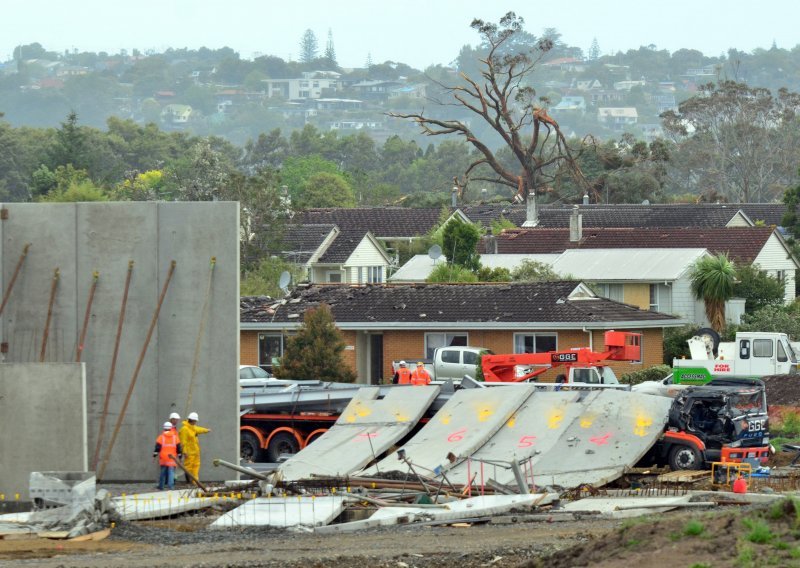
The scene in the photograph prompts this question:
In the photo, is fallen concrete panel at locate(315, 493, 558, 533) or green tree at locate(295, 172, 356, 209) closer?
fallen concrete panel at locate(315, 493, 558, 533)

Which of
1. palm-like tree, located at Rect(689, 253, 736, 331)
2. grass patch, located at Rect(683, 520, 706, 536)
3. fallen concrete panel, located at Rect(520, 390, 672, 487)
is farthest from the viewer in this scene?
palm-like tree, located at Rect(689, 253, 736, 331)

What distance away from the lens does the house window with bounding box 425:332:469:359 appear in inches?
1898

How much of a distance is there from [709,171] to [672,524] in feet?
428

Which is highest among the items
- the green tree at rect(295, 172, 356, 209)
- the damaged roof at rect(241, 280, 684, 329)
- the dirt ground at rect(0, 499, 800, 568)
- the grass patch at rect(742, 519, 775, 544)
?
the green tree at rect(295, 172, 356, 209)

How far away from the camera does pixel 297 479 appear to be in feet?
94.3

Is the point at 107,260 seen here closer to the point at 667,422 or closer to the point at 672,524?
the point at 667,422

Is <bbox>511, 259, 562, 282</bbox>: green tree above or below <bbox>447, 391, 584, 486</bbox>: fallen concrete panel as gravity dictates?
above

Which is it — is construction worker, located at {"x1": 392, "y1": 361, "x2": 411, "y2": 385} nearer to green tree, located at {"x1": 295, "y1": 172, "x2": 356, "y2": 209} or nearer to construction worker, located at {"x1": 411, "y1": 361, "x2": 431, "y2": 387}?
construction worker, located at {"x1": 411, "y1": 361, "x2": 431, "y2": 387}

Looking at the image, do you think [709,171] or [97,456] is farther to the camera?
[709,171]

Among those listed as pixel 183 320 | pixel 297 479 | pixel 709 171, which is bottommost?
pixel 297 479

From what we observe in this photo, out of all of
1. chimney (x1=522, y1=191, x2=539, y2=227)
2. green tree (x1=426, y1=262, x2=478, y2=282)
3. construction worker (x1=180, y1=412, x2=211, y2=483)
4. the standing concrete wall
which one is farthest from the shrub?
chimney (x1=522, y1=191, x2=539, y2=227)

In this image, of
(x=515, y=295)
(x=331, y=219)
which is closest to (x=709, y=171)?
(x=331, y=219)

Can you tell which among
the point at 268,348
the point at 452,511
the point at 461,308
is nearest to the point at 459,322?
the point at 461,308

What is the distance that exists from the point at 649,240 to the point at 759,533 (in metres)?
48.7
